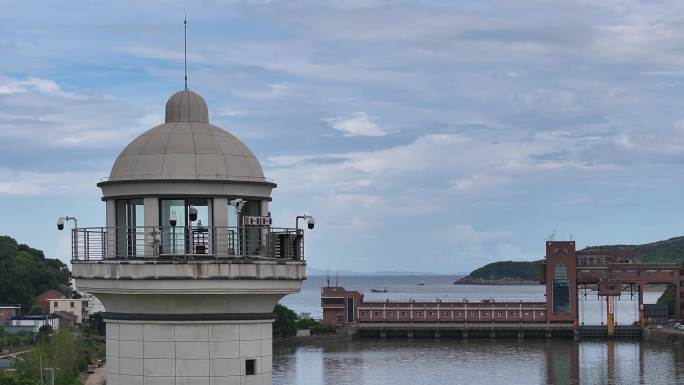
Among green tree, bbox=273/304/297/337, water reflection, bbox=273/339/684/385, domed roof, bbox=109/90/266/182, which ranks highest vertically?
domed roof, bbox=109/90/266/182

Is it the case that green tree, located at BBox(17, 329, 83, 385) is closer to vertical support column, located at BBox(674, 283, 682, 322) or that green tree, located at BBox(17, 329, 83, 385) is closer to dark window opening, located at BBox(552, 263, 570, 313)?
dark window opening, located at BBox(552, 263, 570, 313)

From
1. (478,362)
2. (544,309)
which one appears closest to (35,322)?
(478,362)

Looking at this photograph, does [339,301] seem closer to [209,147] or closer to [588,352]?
[588,352]

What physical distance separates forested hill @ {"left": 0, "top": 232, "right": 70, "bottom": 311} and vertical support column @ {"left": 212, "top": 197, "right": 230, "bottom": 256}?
6511 inches

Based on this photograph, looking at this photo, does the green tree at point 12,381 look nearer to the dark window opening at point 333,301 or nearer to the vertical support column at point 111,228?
the vertical support column at point 111,228

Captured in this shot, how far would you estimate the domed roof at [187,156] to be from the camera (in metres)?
11.0

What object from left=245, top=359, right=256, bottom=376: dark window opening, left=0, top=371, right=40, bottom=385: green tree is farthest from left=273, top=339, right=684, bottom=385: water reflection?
left=245, top=359, right=256, bottom=376: dark window opening

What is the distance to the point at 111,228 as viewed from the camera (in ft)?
36.7

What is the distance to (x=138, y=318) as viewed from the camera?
1107 centimetres

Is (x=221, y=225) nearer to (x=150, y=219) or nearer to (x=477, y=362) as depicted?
(x=150, y=219)

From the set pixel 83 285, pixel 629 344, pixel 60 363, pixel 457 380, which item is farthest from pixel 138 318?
pixel 629 344

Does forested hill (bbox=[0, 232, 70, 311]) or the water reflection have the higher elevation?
forested hill (bbox=[0, 232, 70, 311])

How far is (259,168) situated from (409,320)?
159932mm

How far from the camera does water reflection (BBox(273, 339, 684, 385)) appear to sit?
365ft
